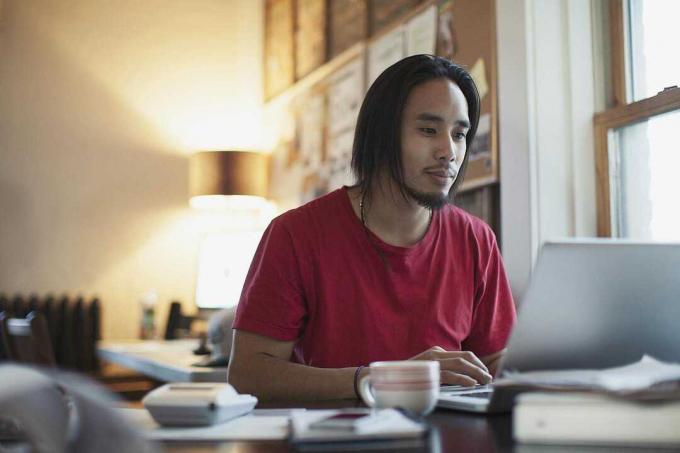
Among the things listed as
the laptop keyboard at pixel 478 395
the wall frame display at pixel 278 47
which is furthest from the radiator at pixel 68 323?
the laptop keyboard at pixel 478 395

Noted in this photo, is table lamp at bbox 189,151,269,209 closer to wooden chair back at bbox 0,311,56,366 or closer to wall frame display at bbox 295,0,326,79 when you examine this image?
wall frame display at bbox 295,0,326,79

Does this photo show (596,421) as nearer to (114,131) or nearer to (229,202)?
(229,202)

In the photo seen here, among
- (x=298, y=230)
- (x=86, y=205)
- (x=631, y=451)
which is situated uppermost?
(x=86, y=205)

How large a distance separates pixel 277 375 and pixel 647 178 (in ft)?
3.97

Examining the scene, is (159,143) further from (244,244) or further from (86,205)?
(244,244)

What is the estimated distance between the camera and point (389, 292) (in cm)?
152

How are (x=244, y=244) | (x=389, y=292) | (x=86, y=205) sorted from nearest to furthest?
(x=389, y=292) → (x=244, y=244) → (x=86, y=205)

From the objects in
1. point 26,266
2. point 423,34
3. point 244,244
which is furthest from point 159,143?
point 423,34

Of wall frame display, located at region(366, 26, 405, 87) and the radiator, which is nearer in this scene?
wall frame display, located at region(366, 26, 405, 87)

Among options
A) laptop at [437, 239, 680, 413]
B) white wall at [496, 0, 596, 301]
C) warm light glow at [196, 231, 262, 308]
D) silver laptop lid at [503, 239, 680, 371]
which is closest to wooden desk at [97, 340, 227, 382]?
warm light glow at [196, 231, 262, 308]

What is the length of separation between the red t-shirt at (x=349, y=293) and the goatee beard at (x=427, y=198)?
0.09m

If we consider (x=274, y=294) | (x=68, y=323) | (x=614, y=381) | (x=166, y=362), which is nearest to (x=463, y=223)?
(x=274, y=294)

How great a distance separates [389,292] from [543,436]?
0.75 metres

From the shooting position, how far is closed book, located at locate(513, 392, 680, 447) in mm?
760
